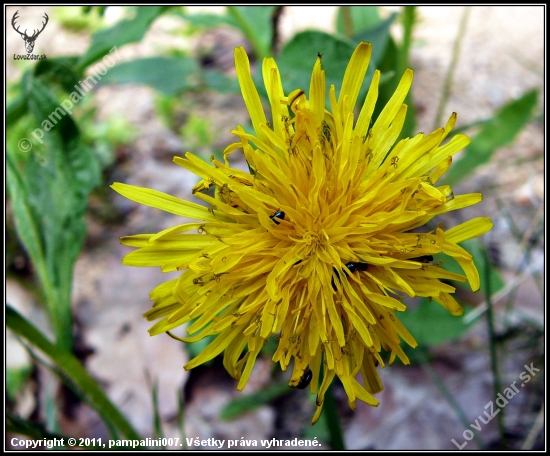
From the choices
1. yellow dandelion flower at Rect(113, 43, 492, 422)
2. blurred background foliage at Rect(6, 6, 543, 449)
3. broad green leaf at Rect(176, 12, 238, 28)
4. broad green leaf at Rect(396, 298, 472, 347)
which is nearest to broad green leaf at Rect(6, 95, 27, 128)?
blurred background foliage at Rect(6, 6, 543, 449)

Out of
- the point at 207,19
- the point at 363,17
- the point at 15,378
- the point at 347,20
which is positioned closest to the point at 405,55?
the point at 347,20

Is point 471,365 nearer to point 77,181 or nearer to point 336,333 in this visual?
point 336,333

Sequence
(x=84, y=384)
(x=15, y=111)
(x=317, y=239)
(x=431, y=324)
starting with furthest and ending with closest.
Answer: (x=15, y=111), (x=431, y=324), (x=84, y=384), (x=317, y=239)

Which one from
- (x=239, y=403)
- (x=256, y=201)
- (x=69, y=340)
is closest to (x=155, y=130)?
(x=69, y=340)

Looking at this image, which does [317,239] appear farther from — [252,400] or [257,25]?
[257,25]

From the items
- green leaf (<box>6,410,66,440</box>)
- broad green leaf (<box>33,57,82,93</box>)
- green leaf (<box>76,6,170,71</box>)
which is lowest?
green leaf (<box>6,410,66,440</box>)

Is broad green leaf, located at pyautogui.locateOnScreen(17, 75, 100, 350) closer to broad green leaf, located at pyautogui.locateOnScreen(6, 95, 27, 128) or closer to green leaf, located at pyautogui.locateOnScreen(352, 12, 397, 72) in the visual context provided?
broad green leaf, located at pyautogui.locateOnScreen(6, 95, 27, 128)

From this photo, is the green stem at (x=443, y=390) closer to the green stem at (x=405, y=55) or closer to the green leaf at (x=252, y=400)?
the green leaf at (x=252, y=400)
